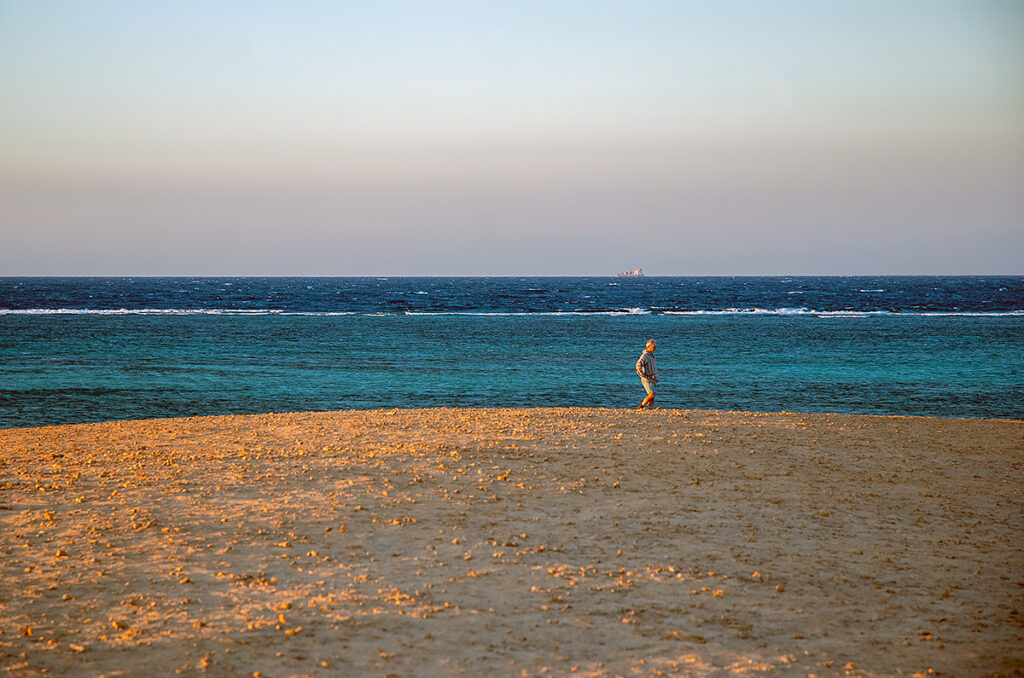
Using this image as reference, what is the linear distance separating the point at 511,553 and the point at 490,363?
25.1m

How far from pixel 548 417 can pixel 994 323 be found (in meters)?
54.0

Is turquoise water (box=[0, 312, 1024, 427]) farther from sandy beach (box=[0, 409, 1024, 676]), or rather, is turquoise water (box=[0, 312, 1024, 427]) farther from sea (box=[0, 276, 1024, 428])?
sandy beach (box=[0, 409, 1024, 676])

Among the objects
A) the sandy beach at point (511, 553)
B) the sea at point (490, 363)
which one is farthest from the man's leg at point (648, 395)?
the sea at point (490, 363)

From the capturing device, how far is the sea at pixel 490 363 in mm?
22797

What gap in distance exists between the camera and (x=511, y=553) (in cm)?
770

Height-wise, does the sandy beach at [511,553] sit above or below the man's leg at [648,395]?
below

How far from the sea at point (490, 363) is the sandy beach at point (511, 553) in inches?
400

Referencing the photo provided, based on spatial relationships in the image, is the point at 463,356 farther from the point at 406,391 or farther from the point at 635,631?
the point at 635,631

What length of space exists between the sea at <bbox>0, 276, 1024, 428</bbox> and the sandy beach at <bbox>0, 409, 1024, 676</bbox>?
400 inches

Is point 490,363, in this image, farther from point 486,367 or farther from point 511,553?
point 511,553

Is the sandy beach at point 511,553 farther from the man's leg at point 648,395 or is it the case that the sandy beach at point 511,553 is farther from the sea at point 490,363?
the sea at point 490,363

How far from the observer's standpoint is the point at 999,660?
227 inches

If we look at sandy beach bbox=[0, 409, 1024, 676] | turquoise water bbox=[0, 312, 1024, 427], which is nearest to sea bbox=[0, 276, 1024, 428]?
turquoise water bbox=[0, 312, 1024, 427]

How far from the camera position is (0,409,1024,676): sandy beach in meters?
5.79
